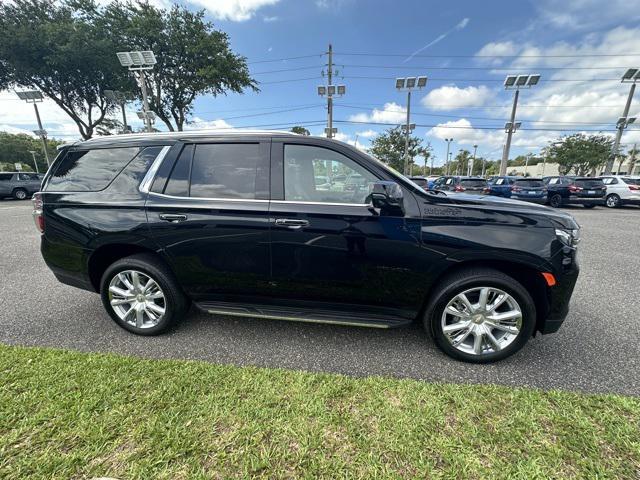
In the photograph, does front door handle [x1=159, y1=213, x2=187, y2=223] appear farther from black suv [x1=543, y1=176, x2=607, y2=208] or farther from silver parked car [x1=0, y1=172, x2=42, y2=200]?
silver parked car [x1=0, y1=172, x2=42, y2=200]

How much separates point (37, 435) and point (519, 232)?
351 centimetres

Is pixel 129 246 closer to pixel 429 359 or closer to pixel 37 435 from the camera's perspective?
pixel 37 435

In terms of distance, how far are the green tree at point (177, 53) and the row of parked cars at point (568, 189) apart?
16.1 metres

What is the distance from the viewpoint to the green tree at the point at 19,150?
65875 millimetres

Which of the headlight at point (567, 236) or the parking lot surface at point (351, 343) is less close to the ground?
the headlight at point (567, 236)

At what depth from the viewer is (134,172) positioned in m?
2.74

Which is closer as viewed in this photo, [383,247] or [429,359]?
[383,247]

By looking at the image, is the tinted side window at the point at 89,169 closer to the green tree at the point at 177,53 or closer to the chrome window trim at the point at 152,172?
the chrome window trim at the point at 152,172

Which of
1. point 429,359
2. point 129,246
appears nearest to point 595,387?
point 429,359

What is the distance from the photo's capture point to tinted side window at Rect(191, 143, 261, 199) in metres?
2.56

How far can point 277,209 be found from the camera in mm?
2447

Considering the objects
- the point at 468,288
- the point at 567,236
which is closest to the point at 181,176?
the point at 468,288

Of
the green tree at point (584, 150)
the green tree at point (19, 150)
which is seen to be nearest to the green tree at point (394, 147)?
the green tree at point (584, 150)

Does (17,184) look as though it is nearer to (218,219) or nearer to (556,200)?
(218,219)
